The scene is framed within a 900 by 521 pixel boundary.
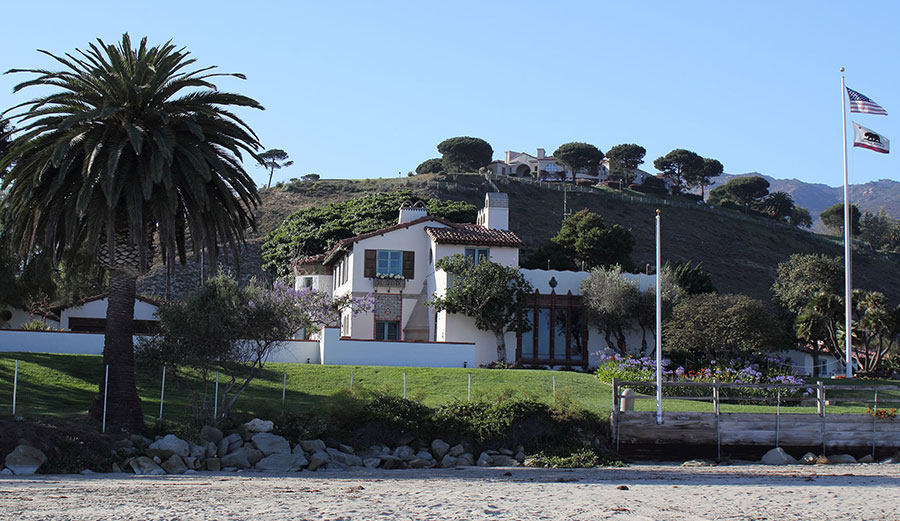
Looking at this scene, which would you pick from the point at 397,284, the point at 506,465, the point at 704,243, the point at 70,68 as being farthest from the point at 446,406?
the point at 704,243

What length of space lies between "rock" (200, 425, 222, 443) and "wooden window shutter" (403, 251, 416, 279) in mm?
24711

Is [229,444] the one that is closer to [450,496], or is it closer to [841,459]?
[450,496]

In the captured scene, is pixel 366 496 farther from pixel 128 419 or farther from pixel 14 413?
pixel 14 413

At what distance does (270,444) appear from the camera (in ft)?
88.0

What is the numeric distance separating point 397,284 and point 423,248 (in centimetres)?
242

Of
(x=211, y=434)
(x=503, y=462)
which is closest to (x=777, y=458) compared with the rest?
(x=503, y=462)

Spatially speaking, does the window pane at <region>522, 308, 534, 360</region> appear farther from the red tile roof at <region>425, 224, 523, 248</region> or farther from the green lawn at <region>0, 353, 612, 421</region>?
the green lawn at <region>0, 353, 612, 421</region>

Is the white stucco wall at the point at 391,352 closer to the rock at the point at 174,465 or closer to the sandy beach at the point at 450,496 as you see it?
the sandy beach at the point at 450,496

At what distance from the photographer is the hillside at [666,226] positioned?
107 meters

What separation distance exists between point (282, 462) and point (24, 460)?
6294 millimetres

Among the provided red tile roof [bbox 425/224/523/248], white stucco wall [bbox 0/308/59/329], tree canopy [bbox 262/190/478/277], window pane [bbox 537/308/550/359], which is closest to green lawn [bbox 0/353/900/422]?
window pane [bbox 537/308/550/359]

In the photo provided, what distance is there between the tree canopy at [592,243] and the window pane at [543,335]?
25937 mm

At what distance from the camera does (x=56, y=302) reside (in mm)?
54188

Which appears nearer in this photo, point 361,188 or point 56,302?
point 56,302
